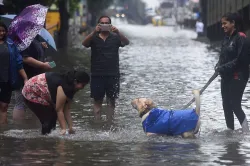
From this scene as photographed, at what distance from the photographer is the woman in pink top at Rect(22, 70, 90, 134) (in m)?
11.3

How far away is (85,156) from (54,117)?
1602 mm

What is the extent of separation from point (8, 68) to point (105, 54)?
1.57m

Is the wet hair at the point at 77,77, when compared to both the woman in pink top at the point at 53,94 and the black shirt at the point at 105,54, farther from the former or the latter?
the black shirt at the point at 105,54

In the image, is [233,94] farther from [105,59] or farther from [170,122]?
[105,59]

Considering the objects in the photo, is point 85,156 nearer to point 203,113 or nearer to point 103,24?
→ point 103,24

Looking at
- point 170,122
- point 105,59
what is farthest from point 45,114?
point 105,59

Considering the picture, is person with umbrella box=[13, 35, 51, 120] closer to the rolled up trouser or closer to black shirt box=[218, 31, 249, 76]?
the rolled up trouser

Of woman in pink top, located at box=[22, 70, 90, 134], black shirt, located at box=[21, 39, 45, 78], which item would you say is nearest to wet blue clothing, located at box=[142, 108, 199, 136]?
woman in pink top, located at box=[22, 70, 90, 134]

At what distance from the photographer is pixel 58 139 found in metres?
11.7

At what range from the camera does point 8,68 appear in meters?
13.0

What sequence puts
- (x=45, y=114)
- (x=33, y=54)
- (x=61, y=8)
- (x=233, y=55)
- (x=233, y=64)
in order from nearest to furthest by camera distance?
(x=45, y=114)
(x=233, y=64)
(x=233, y=55)
(x=33, y=54)
(x=61, y=8)

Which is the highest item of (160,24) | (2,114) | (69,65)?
(2,114)

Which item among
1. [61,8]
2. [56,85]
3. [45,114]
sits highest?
[56,85]

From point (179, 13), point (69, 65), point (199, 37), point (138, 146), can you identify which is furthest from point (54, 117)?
point (179, 13)
